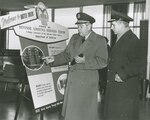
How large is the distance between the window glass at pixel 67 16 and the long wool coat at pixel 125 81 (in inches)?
404

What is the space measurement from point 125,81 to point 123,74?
0.30ft

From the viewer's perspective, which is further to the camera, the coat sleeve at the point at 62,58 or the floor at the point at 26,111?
the floor at the point at 26,111

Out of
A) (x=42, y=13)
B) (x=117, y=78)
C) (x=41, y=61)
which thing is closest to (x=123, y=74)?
(x=117, y=78)

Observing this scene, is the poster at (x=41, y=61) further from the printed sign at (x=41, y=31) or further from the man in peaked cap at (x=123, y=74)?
the man in peaked cap at (x=123, y=74)

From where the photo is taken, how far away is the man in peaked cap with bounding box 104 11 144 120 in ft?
8.19

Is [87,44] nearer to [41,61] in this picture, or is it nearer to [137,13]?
[41,61]

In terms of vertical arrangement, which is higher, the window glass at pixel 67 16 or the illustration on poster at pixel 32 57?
the window glass at pixel 67 16

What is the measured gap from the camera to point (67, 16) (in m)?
12.9

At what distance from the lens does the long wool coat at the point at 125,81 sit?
249 cm

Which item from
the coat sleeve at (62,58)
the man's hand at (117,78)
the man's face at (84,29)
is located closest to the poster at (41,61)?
the coat sleeve at (62,58)

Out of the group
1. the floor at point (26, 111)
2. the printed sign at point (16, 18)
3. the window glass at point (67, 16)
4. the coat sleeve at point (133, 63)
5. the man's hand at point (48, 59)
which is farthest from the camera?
the window glass at point (67, 16)

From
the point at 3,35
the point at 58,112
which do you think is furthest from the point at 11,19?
the point at 3,35

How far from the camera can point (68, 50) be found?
3127mm

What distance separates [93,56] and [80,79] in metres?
0.29
